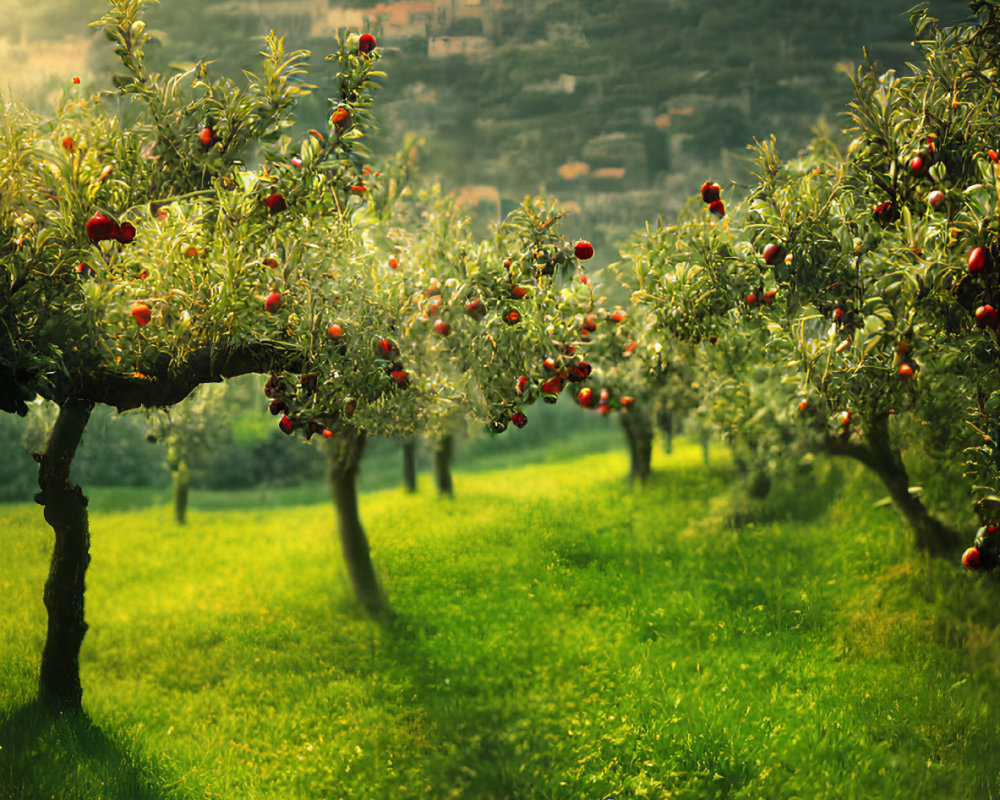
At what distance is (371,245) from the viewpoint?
304 inches

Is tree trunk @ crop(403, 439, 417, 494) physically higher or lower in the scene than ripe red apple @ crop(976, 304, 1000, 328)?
lower

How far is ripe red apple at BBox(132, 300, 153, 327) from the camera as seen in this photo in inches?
213

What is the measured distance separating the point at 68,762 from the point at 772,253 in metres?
8.74

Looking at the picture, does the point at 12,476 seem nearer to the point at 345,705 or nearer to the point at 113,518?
the point at 113,518

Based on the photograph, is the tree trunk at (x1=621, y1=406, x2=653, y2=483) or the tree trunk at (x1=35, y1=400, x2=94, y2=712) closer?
the tree trunk at (x1=35, y1=400, x2=94, y2=712)

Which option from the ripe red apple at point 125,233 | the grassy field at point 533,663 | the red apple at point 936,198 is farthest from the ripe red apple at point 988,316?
the ripe red apple at point 125,233

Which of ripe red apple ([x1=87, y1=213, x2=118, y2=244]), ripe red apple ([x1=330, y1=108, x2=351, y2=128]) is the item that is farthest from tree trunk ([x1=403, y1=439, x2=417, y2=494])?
ripe red apple ([x1=87, y1=213, x2=118, y2=244])

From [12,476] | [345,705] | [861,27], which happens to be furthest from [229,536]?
[861,27]

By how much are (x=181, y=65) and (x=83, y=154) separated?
1.68 metres

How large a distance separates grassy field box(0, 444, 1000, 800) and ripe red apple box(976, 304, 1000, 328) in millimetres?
5517

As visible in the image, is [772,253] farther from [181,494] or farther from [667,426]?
[181,494]

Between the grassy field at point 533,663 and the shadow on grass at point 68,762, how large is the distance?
1.1 inches

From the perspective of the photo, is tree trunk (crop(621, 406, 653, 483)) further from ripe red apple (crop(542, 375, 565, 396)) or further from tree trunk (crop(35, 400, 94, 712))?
tree trunk (crop(35, 400, 94, 712))

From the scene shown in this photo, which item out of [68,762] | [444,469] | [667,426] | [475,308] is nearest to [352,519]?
[68,762]
